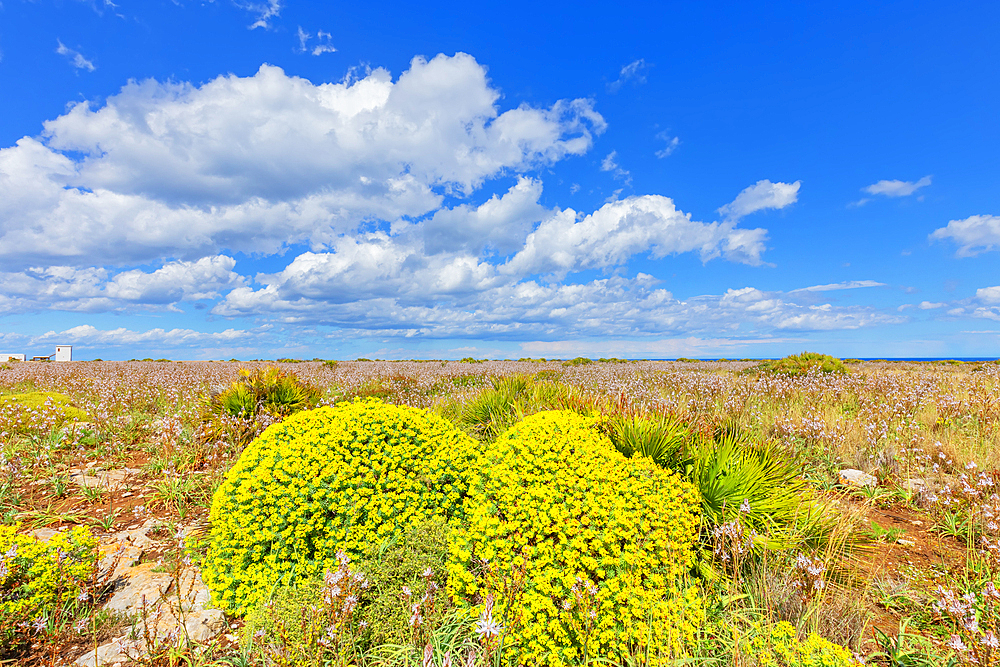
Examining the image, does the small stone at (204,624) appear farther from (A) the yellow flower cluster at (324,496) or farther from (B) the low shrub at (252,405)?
(B) the low shrub at (252,405)

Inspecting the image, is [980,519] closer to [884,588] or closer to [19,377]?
[884,588]

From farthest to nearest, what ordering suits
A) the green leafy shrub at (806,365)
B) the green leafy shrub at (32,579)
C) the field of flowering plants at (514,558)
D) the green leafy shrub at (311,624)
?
the green leafy shrub at (806,365) < the green leafy shrub at (32,579) < the field of flowering plants at (514,558) < the green leafy shrub at (311,624)

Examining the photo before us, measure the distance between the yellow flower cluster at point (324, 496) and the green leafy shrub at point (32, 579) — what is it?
3.28 ft

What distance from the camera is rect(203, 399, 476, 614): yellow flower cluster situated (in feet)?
11.3

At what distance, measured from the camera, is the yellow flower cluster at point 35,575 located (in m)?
3.33

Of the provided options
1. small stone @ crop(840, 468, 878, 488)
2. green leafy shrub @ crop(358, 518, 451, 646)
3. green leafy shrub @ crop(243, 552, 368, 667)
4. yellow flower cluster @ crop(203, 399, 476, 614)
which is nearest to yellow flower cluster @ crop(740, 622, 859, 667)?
green leafy shrub @ crop(358, 518, 451, 646)

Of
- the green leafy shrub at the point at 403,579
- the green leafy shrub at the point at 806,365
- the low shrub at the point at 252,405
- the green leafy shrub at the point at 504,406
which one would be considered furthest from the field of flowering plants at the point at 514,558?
the green leafy shrub at the point at 806,365

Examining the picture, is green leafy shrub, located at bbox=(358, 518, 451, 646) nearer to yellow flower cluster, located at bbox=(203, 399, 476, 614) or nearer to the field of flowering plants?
the field of flowering plants

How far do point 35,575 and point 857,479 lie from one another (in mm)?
8827

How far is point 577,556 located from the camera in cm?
293

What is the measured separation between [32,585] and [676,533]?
4.61 meters

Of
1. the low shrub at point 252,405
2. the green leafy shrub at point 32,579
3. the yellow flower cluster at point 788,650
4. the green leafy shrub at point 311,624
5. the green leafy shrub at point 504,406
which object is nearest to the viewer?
the yellow flower cluster at point 788,650

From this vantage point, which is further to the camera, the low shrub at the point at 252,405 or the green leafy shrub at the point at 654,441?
the low shrub at the point at 252,405

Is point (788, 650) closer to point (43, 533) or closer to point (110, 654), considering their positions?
point (110, 654)
